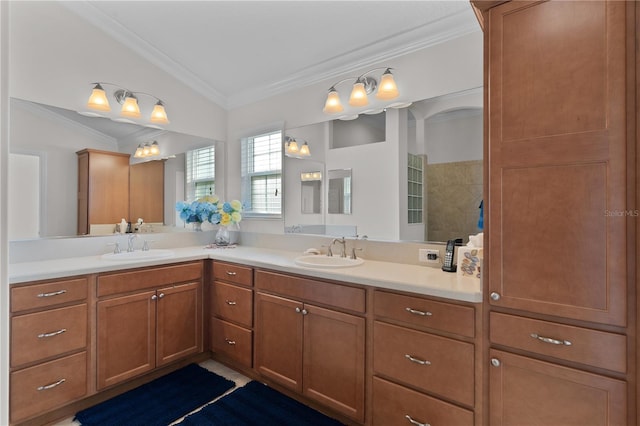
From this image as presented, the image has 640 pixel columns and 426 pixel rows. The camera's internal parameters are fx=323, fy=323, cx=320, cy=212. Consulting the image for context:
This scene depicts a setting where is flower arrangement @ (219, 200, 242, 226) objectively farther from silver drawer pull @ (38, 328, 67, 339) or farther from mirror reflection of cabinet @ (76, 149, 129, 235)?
silver drawer pull @ (38, 328, 67, 339)

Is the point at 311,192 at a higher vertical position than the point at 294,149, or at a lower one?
lower

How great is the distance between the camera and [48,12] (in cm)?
230

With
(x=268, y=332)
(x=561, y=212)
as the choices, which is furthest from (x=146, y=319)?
(x=561, y=212)

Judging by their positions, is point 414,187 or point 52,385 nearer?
point 52,385

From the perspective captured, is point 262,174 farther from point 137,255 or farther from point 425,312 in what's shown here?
point 425,312

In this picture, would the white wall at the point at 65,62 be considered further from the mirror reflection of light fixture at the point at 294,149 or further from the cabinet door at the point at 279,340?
the cabinet door at the point at 279,340

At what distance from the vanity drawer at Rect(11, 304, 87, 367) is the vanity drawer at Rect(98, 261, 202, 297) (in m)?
0.17

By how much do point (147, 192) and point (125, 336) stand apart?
128cm

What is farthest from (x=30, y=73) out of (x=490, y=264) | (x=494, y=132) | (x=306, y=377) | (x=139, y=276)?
(x=490, y=264)

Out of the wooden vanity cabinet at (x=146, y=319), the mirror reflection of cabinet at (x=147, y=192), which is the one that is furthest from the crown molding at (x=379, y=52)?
the wooden vanity cabinet at (x=146, y=319)

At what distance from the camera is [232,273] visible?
2500 millimetres

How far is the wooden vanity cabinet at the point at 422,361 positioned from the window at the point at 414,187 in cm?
70

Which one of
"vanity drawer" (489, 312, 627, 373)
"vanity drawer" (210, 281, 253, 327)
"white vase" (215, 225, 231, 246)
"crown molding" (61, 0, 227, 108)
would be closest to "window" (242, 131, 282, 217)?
"white vase" (215, 225, 231, 246)

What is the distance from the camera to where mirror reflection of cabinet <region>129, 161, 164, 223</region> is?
2.80m
